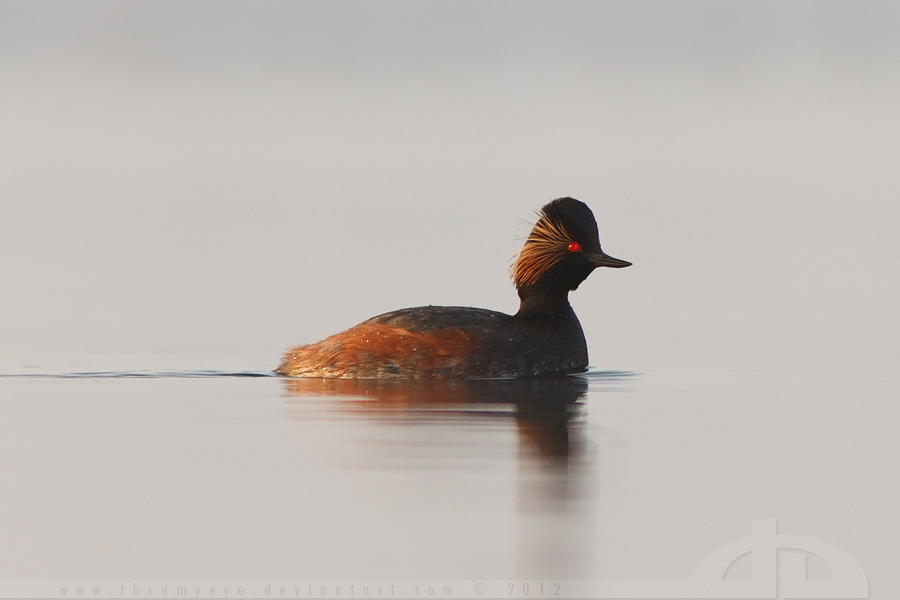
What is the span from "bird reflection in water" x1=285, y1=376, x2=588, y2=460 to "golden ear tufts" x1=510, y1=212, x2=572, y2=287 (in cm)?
124

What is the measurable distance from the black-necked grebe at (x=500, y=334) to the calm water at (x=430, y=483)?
1354 millimetres

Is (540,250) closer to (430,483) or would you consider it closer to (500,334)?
(500,334)

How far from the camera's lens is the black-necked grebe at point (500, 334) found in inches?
503

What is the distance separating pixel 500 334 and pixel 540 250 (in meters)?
1.19

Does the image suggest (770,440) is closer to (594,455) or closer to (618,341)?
(594,455)

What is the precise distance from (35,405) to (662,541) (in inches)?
223

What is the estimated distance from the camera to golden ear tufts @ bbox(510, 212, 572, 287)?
44.9 ft

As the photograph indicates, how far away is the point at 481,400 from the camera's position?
432 inches

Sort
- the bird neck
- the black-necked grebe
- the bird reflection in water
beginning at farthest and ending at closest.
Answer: the bird neck < the black-necked grebe < the bird reflection in water

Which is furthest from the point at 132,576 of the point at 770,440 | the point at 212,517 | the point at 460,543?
the point at 770,440

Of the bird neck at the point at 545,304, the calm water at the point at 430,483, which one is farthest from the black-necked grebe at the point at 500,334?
the calm water at the point at 430,483

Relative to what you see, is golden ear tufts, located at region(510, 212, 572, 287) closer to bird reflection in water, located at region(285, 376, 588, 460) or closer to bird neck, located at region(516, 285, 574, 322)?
bird neck, located at region(516, 285, 574, 322)

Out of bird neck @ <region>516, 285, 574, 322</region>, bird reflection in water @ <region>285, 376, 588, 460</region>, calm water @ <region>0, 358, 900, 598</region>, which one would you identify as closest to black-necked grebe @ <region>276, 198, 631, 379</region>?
bird neck @ <region>516, 285, 574, 322</region>

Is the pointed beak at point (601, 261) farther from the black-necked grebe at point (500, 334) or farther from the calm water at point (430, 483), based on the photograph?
the calm water at point (430, 483)
